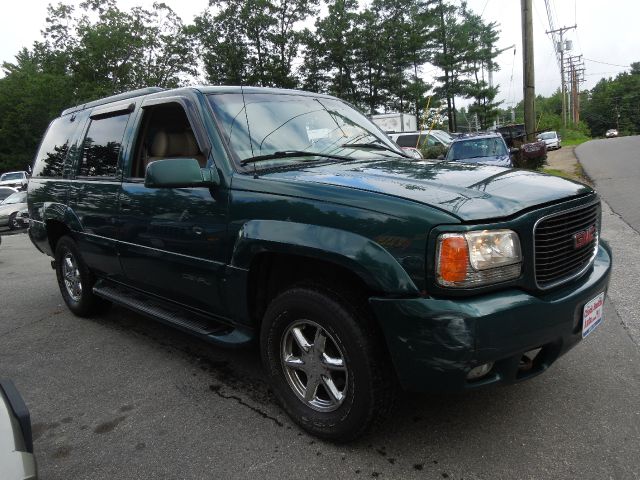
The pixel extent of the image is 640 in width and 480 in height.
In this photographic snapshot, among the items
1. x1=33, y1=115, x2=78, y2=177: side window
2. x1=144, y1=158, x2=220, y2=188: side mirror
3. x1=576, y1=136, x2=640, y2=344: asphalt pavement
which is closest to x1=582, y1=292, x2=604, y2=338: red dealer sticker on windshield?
x1=576, y1=136, x2=640, y2=344: asphalt pavement

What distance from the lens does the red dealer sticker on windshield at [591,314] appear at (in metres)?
2.42

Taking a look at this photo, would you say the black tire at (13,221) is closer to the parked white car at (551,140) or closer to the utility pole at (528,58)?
the utility pole at (528,58)

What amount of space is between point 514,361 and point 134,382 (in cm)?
248

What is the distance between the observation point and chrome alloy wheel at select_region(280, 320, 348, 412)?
250 cm

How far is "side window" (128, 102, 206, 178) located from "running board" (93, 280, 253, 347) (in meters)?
0.96

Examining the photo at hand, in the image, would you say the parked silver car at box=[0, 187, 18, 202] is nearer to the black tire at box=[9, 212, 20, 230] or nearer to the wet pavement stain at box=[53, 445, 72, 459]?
the black tire at box=[9, 212, 20, 230]

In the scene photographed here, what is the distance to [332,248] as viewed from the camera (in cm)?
224

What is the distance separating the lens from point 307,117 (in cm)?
342

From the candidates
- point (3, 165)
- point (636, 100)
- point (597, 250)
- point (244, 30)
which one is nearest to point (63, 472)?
point (597, 250)

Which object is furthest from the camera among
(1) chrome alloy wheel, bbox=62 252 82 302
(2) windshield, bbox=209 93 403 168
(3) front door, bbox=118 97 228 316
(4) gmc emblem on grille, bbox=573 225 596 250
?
(1) chrome alloy wheel, bbox=62 252 82 302

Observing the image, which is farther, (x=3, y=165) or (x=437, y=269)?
(x=3, y=165)

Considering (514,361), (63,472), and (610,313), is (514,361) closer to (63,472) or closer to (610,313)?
(63,472)

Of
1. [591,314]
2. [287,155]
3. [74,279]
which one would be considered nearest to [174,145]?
[287,155]

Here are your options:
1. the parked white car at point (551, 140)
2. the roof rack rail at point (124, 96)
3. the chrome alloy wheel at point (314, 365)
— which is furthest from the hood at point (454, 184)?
the parked white car at point (551, 140)
